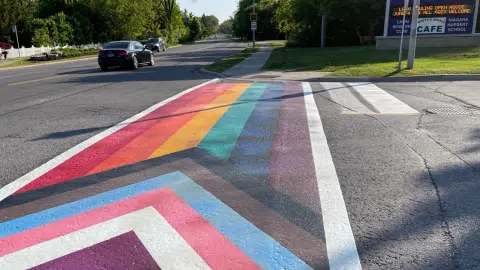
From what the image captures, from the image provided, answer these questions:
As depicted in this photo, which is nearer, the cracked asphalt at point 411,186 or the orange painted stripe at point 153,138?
the cracked asphalt at point 411,186

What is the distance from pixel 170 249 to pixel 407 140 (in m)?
4.29

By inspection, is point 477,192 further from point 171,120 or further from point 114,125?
point 114,125

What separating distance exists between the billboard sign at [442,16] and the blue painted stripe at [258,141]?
1675cm

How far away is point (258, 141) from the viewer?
5996mm

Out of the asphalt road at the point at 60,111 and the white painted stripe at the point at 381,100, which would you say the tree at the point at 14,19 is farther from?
the white painted stripe at the point at 381,100

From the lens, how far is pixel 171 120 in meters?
7.62

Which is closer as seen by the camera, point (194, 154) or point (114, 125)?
point (194, 154)

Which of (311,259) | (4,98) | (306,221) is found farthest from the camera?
(4,98)

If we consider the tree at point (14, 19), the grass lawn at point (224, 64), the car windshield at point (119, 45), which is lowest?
the grass lawn at point (224, 64)

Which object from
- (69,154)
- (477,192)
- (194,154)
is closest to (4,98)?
(69,154)

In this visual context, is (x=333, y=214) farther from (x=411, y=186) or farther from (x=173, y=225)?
(x=173, y=225)

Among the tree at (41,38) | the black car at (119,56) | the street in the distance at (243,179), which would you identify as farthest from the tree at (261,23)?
the street in the distance at (243,179)

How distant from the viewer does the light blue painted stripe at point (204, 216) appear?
291cm

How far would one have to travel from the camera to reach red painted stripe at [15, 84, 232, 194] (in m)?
4.53
